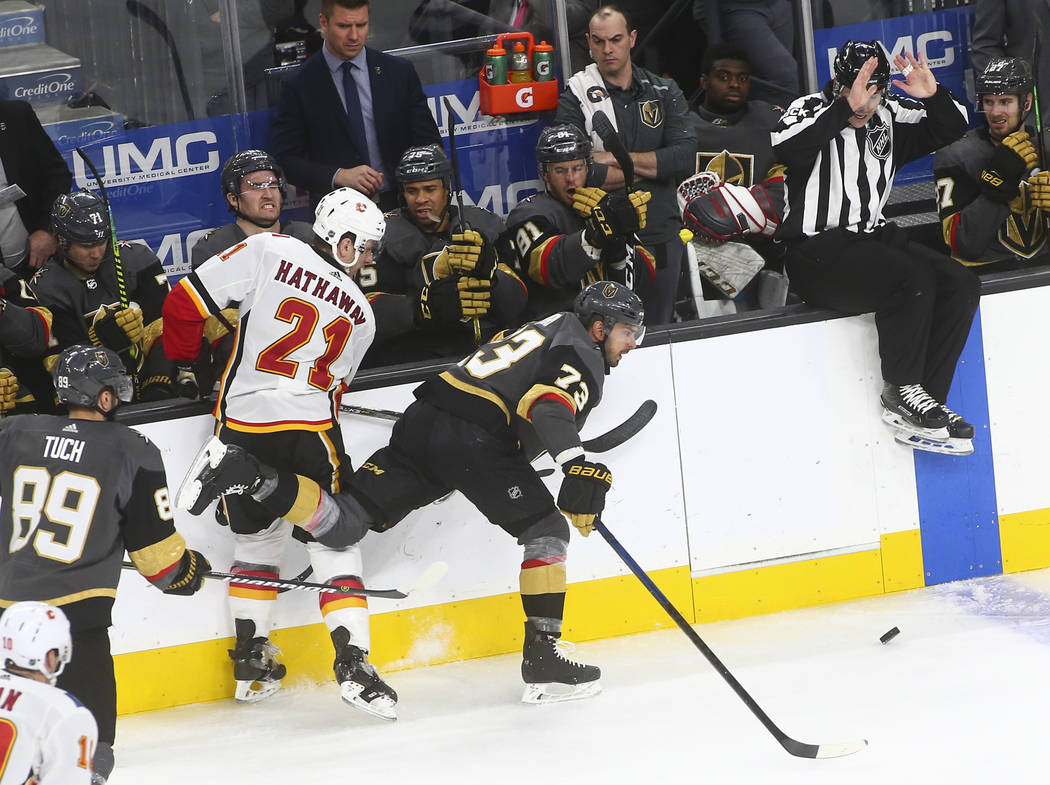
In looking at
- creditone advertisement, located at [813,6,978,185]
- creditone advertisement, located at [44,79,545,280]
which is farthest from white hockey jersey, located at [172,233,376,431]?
creditone advertisement, located at [813,6,978,185]

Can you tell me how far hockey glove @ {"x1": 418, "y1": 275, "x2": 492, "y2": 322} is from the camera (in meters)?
4.55

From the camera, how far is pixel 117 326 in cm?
448

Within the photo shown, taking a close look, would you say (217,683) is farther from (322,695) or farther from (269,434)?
(269,434)

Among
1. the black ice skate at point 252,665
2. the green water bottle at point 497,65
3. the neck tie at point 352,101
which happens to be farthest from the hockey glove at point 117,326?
the green water bottle at point 497,65

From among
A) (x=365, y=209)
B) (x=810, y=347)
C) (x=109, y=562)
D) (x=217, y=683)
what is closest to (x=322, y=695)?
(x=217, y=683)

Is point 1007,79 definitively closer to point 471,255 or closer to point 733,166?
point 733,166

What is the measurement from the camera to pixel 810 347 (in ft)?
15.5

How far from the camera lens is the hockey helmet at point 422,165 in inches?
186

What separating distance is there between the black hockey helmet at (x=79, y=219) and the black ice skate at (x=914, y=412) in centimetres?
267

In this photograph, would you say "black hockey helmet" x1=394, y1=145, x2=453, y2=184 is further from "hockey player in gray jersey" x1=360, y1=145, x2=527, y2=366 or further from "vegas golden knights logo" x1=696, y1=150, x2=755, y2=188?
"vegas golden knights logo" x1=696, y1=150, x2=755, y2=188

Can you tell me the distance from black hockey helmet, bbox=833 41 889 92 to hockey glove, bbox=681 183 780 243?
58 cm

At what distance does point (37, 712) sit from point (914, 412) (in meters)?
3.06

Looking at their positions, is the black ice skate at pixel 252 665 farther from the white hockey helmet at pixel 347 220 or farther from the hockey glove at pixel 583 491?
the white hockey helmet at pixel 347 220

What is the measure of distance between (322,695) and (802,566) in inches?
65.8
